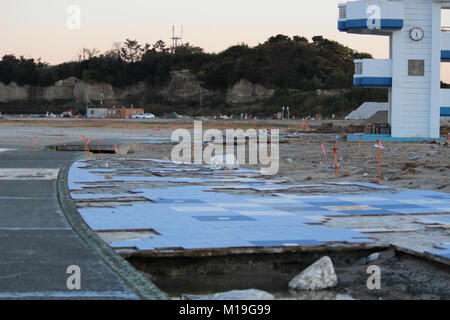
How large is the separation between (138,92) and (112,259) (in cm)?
11840

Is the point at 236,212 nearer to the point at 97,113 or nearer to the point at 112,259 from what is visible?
the point at 112,259

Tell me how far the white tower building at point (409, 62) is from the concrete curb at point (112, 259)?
34.4 m

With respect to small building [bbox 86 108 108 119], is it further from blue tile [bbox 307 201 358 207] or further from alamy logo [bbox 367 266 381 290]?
alamy logo [bbox 367 266 381 290]

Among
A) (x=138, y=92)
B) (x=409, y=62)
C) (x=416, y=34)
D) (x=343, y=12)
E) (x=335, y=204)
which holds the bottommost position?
(x=335, y=204)

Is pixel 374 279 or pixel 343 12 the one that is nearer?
pixel 374 279

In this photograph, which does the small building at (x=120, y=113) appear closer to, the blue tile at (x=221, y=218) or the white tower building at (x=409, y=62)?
the white tower building at (x=409, y=62)

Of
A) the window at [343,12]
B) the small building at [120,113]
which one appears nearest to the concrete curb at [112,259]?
the window at [343,12]

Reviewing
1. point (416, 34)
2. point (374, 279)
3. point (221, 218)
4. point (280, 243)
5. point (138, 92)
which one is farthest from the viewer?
point (138, 92)

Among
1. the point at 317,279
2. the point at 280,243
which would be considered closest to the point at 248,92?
the point at 280,243

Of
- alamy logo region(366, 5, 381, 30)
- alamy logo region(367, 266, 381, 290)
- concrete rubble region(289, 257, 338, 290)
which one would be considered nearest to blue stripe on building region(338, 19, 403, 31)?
alamy logo region(366, 5, 381, 30)

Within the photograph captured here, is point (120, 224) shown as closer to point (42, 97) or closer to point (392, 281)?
point (392, 281)

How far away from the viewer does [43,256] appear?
852 cm

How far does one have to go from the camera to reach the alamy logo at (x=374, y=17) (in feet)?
143

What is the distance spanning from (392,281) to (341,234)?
2183mm
